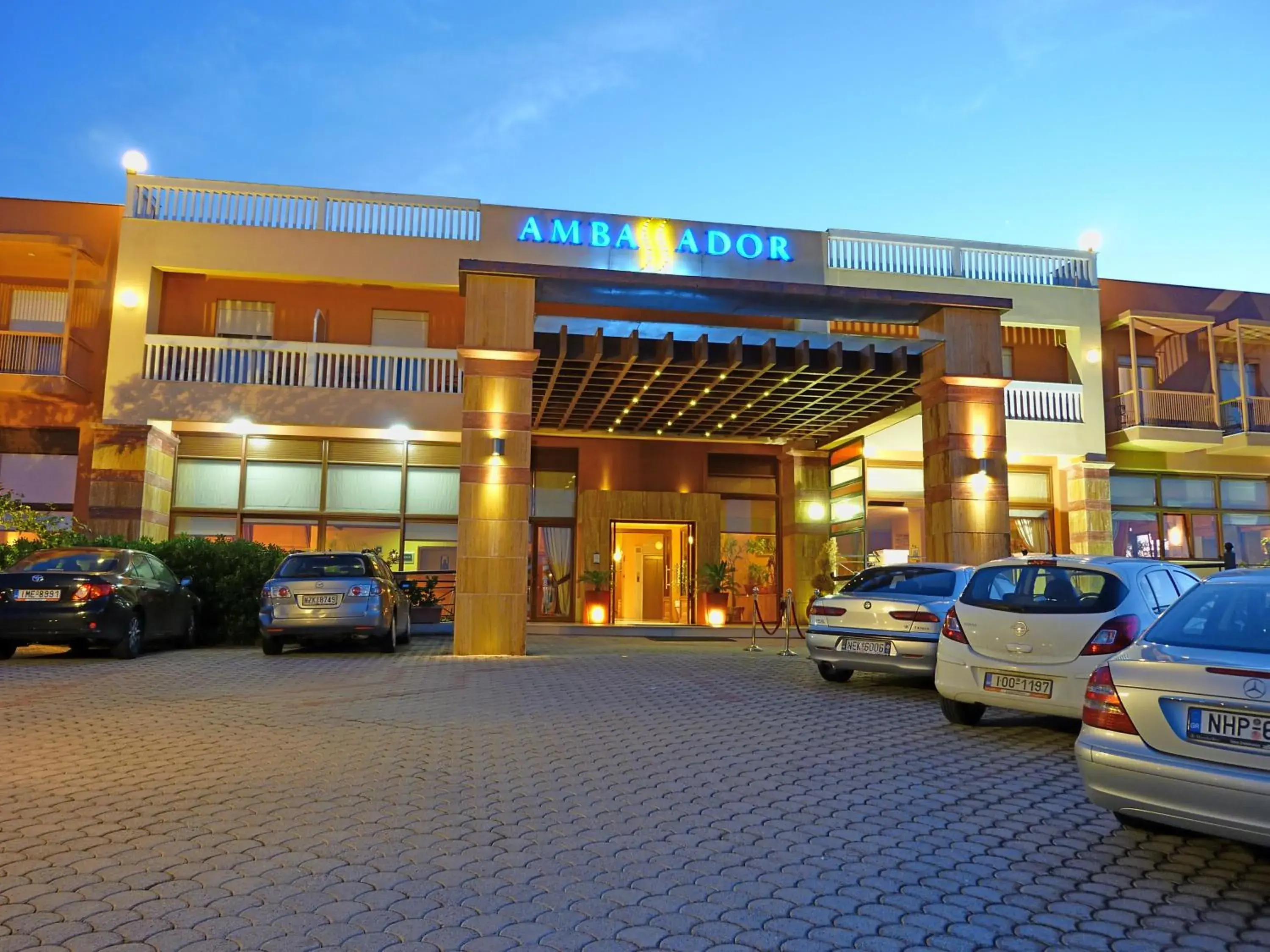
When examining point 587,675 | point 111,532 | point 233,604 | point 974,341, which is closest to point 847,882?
point 587,675

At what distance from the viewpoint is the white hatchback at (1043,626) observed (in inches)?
251

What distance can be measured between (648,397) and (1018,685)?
36.4 feet

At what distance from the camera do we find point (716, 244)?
20.4 m

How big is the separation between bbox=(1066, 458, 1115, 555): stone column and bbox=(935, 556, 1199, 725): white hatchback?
15.0m

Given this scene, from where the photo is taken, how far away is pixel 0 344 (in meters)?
18.7

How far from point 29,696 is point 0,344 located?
1331 centimetres

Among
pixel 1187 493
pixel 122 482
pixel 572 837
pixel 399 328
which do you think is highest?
pixel 399 328

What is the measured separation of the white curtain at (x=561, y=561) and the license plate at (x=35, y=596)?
11157 millimetres

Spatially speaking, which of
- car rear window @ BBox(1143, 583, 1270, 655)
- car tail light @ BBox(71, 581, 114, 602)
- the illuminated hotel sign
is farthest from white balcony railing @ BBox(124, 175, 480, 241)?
car rear window @ BBox(1143, 583, 1270, 655)

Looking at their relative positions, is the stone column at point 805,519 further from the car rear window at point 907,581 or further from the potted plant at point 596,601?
the car rear window at point 907,581

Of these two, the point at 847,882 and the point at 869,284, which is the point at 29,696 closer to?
the point at 847,882

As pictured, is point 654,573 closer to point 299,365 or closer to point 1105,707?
point 299,365

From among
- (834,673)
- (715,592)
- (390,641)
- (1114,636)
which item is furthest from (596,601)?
(1114,636)

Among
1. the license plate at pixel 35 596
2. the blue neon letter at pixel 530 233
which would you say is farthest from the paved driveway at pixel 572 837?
the blue neon letter at pixel 530 233
